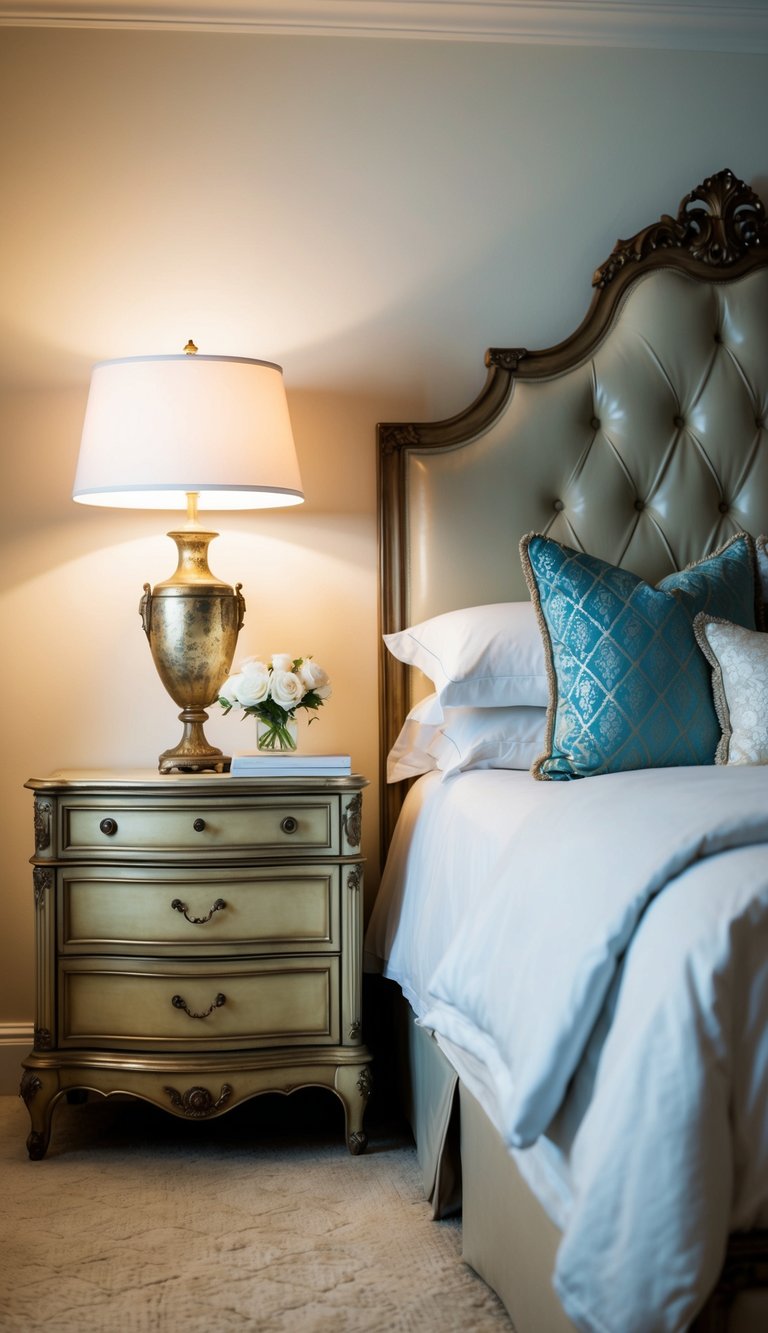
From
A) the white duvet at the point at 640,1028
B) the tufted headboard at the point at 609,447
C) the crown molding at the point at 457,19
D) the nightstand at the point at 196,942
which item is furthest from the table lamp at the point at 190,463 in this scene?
the white duvet at the point at 640,1028

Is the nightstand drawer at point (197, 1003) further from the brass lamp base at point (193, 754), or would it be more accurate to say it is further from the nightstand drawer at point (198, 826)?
the brass lamp base at point (193, 754)

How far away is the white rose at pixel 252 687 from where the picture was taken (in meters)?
2.38

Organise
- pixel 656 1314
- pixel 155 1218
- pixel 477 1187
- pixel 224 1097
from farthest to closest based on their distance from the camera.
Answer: pixel 224 1097
pixel 155 1218
pixel 477 1187
pixel 656 1314

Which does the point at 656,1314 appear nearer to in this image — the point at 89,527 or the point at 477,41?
the point at 89,527

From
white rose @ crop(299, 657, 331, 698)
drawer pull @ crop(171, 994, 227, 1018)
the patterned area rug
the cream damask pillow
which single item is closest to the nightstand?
A: drawer pull @ crop(171, 994, 227, 1018)

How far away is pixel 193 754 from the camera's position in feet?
8.07

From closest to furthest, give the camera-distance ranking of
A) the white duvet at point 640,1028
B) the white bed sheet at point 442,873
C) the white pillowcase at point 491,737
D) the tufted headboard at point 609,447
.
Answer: the white duvet at point 640,1028
the white bed sheet at point 442,873
the white pillowcase at point 491,737
the tufted headboard at point 609,447

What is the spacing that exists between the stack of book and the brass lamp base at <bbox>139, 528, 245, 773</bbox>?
16 cm

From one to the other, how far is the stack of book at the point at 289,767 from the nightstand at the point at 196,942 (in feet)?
0.08

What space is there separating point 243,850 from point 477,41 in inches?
75.6

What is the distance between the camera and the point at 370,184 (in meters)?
2.77

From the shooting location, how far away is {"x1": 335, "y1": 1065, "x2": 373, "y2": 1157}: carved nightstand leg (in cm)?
228

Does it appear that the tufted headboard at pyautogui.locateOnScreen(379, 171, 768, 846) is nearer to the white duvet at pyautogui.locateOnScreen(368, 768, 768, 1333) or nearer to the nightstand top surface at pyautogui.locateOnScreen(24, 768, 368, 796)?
the nightstand top surface at pyautogui.locateOnScreen(24, 768, 368, 796)

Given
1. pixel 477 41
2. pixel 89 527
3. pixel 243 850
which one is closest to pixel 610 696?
pixel 243 850
